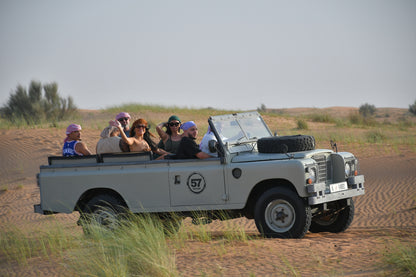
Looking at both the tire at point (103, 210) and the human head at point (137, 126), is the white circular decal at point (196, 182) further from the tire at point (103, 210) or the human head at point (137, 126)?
the human head at point (137, 126)

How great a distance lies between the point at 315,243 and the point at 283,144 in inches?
56.7

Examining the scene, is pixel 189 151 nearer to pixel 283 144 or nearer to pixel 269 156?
pixel 269 156

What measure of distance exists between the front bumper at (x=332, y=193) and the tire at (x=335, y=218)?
1.42 feet

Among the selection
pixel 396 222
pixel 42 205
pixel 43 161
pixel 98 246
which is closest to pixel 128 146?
pixel 42 205

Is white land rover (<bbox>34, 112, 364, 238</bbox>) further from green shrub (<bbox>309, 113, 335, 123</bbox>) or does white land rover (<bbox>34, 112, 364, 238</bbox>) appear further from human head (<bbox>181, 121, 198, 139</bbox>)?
green shrub (<bbox>309, 113, 335, 123</bbox>)

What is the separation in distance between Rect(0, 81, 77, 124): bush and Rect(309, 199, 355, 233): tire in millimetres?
28332

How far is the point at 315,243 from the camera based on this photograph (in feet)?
25.5

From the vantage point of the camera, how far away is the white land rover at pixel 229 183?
8008mm

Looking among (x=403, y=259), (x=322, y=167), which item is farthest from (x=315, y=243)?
(x=403, y=259)

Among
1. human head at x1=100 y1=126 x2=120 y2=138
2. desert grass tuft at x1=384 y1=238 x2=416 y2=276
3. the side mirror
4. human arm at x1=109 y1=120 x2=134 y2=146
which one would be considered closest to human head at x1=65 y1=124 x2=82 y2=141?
human head at x1=100 y1=126 x2=120 y2=138

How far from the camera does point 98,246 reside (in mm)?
7336

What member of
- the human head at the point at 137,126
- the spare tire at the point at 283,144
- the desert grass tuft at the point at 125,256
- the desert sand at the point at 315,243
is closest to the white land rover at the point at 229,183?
the spare tire at the point at 283,144

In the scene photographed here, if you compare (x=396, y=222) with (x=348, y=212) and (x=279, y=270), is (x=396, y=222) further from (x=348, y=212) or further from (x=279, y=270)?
(x=279, y=270)

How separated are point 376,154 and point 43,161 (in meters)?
11.6
